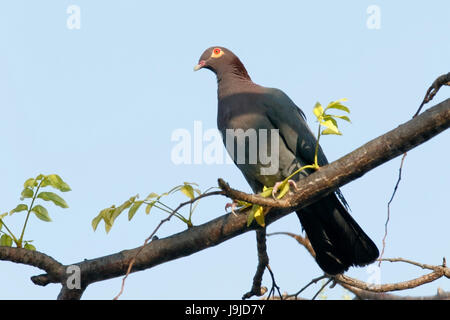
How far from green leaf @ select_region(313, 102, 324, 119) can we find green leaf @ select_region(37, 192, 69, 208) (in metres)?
1.44

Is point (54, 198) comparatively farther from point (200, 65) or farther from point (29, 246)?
point (200, 65)

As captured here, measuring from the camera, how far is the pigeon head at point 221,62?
196 inches

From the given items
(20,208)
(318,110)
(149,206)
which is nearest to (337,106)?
(318,110)

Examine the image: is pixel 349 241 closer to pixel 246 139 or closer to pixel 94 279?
pixel 246 139

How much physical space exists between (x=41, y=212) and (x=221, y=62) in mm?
2324

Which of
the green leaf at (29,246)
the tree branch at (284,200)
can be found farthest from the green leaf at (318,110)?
the green leaf at (29,246)

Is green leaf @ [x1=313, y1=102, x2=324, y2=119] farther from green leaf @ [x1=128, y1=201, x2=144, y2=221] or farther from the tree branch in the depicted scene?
green leaf @ [x1=128, y1=201, x2=144, y2=221]

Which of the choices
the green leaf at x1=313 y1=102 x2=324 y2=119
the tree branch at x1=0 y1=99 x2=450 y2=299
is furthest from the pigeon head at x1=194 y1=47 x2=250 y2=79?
the green leaf at x1=313 y1=102 x2=324 y2=119

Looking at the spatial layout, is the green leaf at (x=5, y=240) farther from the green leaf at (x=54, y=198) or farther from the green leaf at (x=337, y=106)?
the green leaf at (x=337, y=106)

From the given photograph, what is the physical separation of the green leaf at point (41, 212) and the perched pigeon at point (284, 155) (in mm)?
1585

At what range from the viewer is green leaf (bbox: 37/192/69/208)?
3264 mm

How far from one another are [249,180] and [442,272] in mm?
1721
